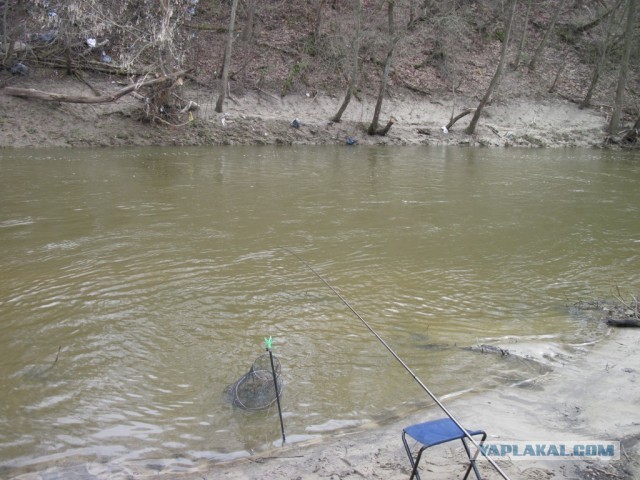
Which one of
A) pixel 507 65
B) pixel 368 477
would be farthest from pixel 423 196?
pixel 507 65

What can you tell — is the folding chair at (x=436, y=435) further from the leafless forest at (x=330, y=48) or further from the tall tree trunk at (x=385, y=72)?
the tall tree trunk at (x=385, y=72)

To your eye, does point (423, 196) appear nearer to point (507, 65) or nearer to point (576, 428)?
point (576, 428)

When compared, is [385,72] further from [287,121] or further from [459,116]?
[459,116]

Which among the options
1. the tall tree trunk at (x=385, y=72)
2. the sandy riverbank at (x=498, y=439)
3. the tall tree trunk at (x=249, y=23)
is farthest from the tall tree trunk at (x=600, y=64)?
the sandy riverbank at (x=498, y=439)

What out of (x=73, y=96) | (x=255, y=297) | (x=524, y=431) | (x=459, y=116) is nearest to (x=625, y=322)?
(x=524, y=431)

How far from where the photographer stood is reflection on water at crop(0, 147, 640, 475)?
4258 millimetres

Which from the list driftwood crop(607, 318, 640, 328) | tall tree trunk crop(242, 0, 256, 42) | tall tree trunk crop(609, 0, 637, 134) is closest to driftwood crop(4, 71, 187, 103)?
tall tree trunk crop(242, 0, 256, 42)

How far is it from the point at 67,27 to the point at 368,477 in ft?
69.4

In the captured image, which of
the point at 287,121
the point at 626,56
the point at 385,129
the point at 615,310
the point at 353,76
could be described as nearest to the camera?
the point at 615,310

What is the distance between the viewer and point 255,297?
21.6 feet

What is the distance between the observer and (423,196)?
13055 millimetres

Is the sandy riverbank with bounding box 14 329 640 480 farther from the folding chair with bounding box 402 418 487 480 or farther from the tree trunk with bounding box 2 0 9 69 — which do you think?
the tree trunk with bounding box 2 0 9 69

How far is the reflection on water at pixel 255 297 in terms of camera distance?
4.26 meters

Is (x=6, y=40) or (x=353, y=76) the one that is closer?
(x=6, y=40)
